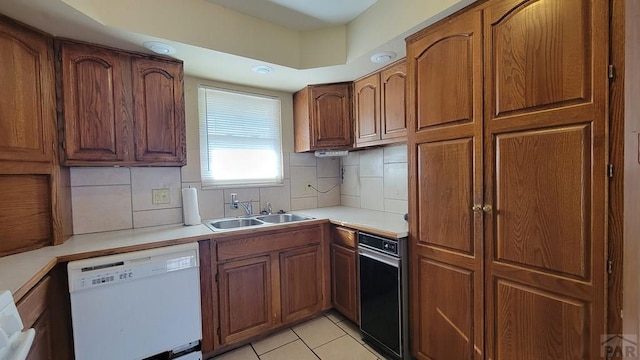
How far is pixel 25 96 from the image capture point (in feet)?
5.05

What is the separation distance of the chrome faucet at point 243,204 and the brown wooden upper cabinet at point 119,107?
619 mm

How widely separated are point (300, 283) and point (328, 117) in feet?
4.94

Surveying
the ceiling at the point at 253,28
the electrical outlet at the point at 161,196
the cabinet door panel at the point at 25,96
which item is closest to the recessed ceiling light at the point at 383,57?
the ceiling at the point at 253,28

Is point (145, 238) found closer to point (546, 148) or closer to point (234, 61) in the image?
point (234, 61)

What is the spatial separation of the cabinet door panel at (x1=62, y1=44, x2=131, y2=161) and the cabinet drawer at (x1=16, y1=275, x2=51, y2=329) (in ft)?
2.60

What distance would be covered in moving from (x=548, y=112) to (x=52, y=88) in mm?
2652

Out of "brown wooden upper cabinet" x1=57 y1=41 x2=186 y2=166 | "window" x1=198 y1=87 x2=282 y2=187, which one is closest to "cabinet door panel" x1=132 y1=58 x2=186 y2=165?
"brown wooden upper cabinet" x1=57 y1=41 x2=186 y2=166

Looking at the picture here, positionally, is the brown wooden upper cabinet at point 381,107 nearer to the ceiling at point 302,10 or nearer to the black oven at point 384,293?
the ceiling at point 302,10

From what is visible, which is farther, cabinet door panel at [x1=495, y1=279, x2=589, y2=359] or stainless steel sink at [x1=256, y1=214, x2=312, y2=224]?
stainless steel sink at [x1=256, y1=214, x2=312, y2=224]

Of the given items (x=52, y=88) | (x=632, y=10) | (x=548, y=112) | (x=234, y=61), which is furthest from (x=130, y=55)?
(x=632, y=10)

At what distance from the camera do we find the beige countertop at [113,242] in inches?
47.7

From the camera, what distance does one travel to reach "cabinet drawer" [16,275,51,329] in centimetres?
115

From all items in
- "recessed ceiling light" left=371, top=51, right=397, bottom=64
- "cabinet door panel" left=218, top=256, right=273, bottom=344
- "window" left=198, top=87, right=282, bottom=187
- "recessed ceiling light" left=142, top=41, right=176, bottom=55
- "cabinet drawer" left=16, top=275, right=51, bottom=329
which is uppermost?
"recessed ceiling light" left=142, top=41, right=176, bottom=55

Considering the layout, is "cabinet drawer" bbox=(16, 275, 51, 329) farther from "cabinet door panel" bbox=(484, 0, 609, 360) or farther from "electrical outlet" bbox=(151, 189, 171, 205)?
"cabinet door panel" bbox=(484, 0, 609, 360)
